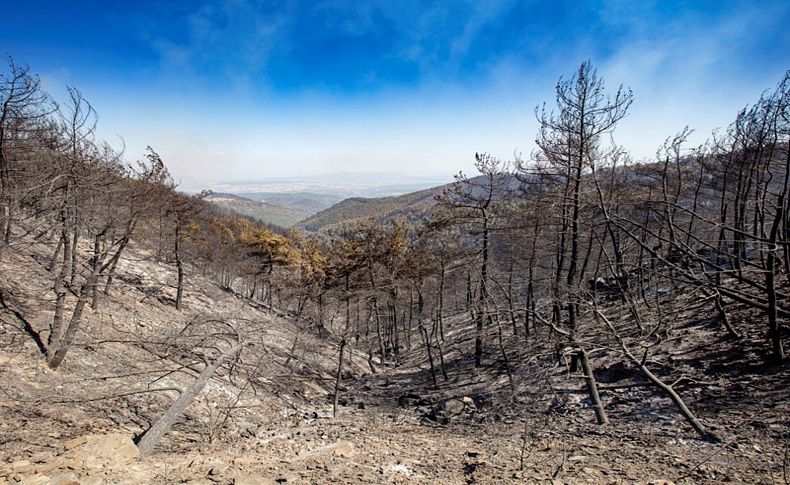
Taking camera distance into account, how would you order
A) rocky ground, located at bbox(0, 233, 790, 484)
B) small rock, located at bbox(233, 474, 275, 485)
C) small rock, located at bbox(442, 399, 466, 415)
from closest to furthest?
small rock, located at bbox(233, 474, 275, 485) < rocky ground, located at bbox(0, 233, 790, 484) < small rock, located at bbox(442, 399, 466, 415)

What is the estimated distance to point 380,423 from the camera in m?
10.9

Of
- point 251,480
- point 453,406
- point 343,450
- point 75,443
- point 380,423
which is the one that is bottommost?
point 453,406

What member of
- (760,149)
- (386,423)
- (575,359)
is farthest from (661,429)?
(760,149)

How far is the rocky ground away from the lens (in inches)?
211

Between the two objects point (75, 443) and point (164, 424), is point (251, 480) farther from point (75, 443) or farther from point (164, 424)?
point (75, 443)

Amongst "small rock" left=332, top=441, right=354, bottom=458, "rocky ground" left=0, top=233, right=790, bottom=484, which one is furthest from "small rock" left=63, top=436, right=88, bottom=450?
"small rock" left=332, top=441, right=354, bottom=458

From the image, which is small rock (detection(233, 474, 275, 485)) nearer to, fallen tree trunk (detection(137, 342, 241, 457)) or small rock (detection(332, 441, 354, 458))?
small rock (detection(332, 441, 354, 458))

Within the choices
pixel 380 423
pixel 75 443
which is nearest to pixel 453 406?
pixel 380 423

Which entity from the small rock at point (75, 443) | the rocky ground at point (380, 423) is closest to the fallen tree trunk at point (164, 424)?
the rocky ground at point (380, 423)

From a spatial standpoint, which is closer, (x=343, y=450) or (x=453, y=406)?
(x=343, y=450)

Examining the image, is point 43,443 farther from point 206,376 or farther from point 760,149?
point 760,149

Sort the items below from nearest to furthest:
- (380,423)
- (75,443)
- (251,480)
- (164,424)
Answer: (251,480) → (75,443) → (164,424) → (380,423)

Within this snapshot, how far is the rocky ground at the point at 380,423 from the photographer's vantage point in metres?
5.36

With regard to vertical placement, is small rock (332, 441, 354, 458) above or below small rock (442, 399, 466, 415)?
above
